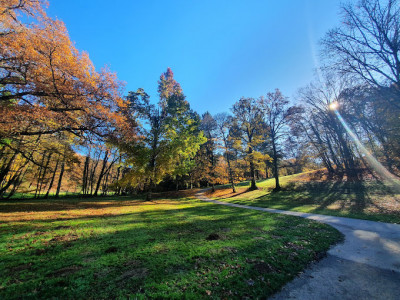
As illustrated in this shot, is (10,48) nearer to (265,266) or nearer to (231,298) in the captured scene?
(231,298)

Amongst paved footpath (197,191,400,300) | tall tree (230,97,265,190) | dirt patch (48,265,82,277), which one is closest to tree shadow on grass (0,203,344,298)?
dirt patch (48,265,82,277)

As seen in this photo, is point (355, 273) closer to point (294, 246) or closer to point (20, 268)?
point (294, 246)

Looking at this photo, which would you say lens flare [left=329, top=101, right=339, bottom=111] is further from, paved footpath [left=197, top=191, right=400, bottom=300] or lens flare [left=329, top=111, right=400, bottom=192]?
paved footpath [left=197, top=191, right=400, bottom=300]

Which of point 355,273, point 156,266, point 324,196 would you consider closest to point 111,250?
point 156,266

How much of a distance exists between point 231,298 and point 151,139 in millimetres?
16186

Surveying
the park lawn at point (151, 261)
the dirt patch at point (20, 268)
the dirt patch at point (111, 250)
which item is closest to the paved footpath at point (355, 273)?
the park lawn at point (151, 261)

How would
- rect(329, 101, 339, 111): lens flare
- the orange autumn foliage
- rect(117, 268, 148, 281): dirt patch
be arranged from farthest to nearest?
1. rect(329, 101, 339, 111): lens flare
2. the orange autumn foliage
3. rect(117, 268, 148, 281): dirt patch

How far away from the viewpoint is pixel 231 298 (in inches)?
112

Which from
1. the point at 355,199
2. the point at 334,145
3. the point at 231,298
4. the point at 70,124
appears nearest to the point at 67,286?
the point at 231,298

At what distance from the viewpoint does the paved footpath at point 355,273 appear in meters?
3.05

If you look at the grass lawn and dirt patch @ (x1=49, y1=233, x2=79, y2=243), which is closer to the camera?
dirt patch @ (x1=49, y1=233, x2=79, y2=243)

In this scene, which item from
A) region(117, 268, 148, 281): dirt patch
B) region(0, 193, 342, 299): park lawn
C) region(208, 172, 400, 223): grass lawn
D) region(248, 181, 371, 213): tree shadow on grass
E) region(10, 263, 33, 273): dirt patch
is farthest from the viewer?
region(248, 181, 371, 213): tree shadow on grass

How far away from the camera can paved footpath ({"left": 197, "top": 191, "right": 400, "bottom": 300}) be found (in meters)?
3.05

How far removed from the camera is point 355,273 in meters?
3.69
